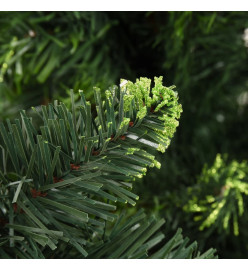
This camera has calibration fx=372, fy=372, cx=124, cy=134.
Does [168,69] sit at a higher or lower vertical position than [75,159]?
higher

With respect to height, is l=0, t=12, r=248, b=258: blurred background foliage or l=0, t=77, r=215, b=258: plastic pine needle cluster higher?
l=0, t=12, r=248, b=258: blurred background foliage

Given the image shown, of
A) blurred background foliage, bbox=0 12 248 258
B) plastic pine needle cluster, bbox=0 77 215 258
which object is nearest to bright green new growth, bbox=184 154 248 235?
blurred background foliage, bbox=0 12 248 258

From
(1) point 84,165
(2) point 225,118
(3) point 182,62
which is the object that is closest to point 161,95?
(1) point 84,165

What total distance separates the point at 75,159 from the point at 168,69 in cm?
20

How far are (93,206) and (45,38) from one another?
0.61ft

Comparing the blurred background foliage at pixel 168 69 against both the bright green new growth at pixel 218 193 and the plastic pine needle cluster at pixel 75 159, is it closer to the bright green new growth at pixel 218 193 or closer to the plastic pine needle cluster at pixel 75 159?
the bright green new growth at pixel 218 193

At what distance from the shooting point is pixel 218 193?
318 millimetres

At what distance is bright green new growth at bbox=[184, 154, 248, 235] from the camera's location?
29cm

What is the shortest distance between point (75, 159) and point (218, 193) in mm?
189

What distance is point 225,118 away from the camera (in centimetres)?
40

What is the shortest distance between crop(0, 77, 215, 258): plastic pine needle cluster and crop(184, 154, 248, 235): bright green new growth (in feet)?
0.40

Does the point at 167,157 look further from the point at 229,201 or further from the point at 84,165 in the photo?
the point at 84,165

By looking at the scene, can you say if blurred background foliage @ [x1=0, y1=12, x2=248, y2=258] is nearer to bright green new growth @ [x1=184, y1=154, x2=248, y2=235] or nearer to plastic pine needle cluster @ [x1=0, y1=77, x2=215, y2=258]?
bright green new growth @ [x1=184, y1=154, x2=248, y2=235]

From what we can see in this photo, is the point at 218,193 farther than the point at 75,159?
Yes
